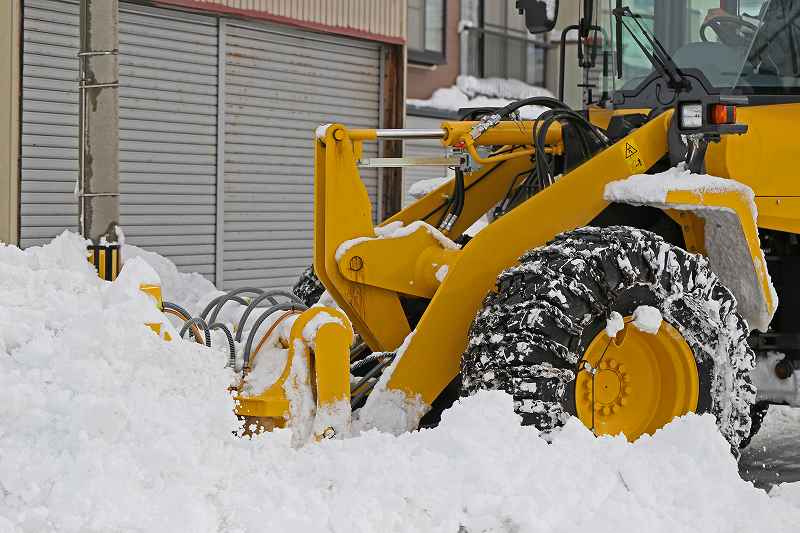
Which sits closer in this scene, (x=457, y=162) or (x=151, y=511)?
(x=151, y=511)

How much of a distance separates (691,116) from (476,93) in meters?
14.0

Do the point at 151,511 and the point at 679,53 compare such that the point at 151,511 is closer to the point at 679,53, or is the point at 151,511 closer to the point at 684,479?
the point at 684,479

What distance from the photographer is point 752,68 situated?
5809 mm

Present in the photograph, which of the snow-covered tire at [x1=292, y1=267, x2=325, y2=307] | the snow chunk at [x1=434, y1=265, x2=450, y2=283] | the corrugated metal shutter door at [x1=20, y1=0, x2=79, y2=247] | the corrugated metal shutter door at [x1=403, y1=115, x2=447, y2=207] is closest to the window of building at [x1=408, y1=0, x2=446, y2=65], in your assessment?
the corrugated metal shutter door at [x1=403, y1=115, x2=447, y2=207]

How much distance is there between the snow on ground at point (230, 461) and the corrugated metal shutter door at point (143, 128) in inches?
290

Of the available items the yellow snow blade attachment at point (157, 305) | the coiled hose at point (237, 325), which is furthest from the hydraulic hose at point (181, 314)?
the yellow snow blade attachment at point (157, 305)

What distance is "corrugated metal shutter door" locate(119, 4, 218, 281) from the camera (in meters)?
12.4

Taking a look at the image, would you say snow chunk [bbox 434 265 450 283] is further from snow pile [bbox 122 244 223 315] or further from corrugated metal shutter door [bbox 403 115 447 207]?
corrugated metal shutter door [bbox 403 115 447 207]

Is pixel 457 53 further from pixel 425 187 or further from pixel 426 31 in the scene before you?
pixel 425 187

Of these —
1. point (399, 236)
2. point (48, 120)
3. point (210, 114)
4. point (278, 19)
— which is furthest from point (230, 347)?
point (278, 19)

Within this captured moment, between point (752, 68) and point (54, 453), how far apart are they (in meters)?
3.92

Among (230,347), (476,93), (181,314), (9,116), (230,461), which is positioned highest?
(476,93)

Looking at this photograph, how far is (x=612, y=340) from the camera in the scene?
484 cm

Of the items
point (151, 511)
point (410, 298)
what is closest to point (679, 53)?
point (410, 298)
